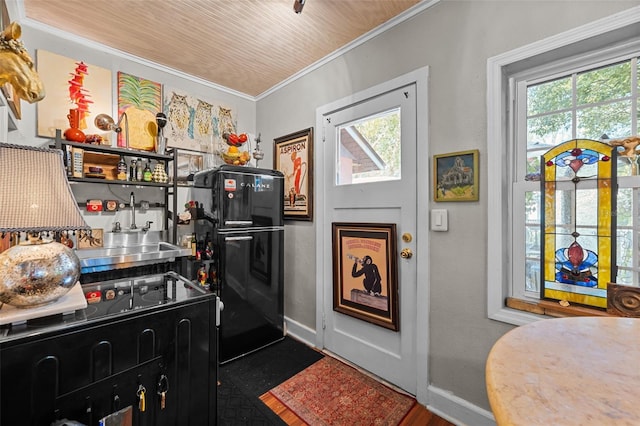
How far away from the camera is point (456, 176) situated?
160cm

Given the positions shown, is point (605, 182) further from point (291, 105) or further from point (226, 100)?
point (226, 100)

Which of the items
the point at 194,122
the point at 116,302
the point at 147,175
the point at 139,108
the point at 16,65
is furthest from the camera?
the point at 194,122

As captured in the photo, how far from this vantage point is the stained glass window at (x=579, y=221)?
4.13ft

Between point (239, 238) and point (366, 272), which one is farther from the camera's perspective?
point (239, 238)

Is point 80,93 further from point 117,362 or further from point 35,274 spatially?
point 117,362

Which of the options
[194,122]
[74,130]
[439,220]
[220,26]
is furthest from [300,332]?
[220,26]

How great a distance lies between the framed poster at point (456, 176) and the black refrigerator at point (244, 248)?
141 centimetres

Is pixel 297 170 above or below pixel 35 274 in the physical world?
above

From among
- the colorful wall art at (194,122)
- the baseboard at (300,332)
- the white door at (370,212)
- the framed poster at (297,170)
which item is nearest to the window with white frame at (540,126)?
the white door at (370,212)

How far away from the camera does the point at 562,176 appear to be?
53.9 inches

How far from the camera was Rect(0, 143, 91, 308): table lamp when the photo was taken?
81cm

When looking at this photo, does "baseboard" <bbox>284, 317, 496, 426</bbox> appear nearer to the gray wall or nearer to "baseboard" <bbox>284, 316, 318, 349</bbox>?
the gray wall

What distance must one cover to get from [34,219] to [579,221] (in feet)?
7.29

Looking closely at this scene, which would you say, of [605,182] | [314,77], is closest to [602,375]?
[605,182]
